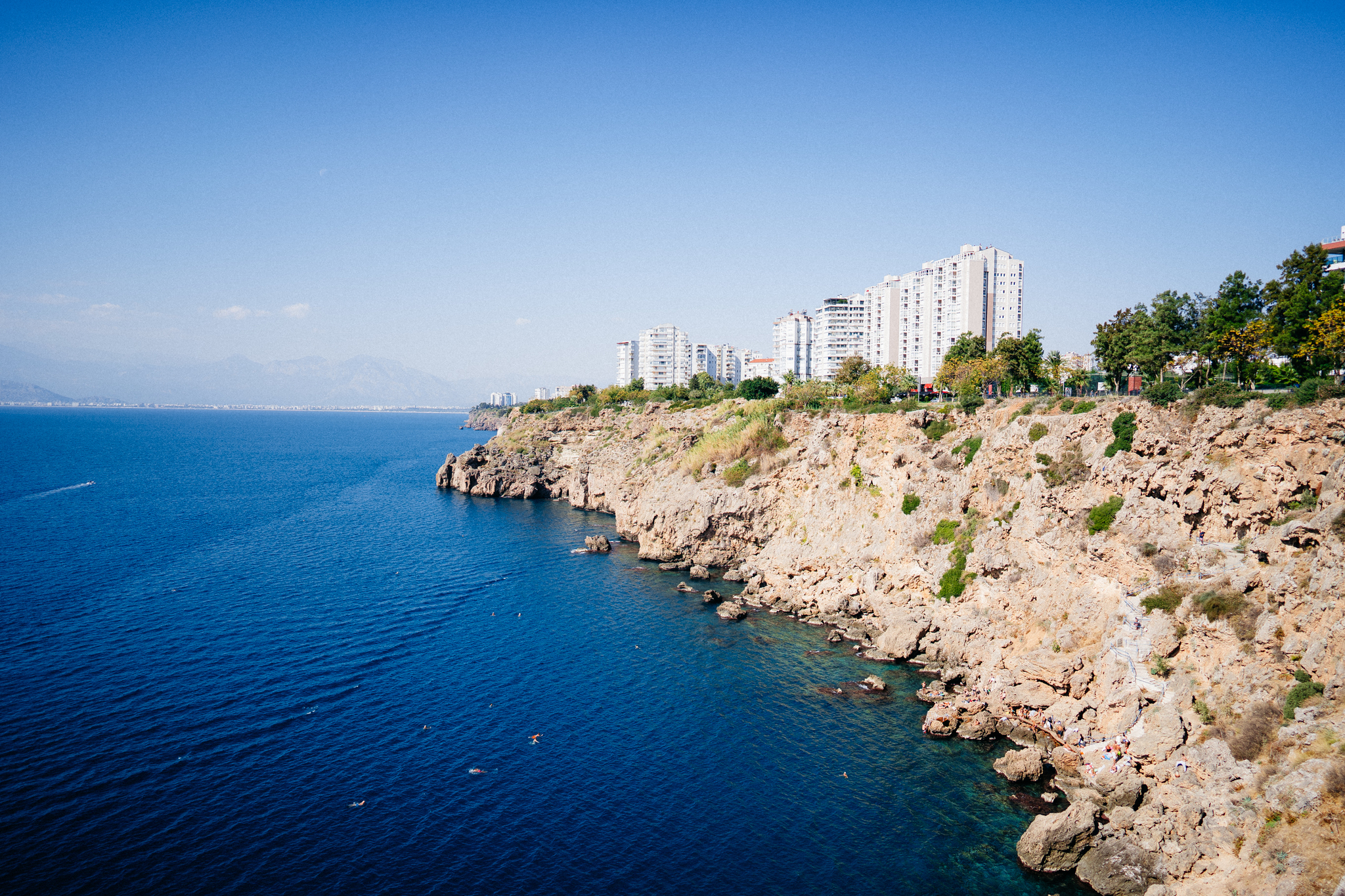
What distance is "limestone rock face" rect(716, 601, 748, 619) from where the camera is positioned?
186ft

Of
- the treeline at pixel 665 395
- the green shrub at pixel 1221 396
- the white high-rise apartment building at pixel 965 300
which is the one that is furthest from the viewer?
the white high-rise apartment building at pixel 965 300

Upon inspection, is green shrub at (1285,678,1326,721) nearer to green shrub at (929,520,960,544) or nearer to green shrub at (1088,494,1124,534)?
green shrub at (1088,494,1124,534)

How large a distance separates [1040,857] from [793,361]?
151009mm

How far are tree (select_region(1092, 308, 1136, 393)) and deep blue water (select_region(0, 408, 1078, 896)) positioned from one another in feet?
115

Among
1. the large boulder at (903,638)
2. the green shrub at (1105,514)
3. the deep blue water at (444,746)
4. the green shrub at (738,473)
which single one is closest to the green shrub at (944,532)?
the large boulder at (903,638)

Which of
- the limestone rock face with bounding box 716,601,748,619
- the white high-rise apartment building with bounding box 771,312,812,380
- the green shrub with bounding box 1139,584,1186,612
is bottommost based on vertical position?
the limestone rock face with bounding box 716,601,748,619

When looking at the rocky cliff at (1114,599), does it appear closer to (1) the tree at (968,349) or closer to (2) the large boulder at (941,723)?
(2) the large boulder at (941,723)

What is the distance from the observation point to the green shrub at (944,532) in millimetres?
51562

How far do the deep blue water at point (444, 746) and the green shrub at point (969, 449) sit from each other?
61.4 feet

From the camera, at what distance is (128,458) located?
15012 centimetres

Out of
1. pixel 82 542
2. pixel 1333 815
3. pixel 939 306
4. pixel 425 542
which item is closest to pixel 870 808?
pixel 1333 815

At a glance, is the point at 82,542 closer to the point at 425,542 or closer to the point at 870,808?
the point at 425,542

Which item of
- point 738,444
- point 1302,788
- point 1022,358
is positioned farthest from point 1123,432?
point 738,444

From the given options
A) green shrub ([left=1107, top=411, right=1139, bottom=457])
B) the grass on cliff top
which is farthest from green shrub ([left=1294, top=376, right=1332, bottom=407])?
the grass on cliff top
